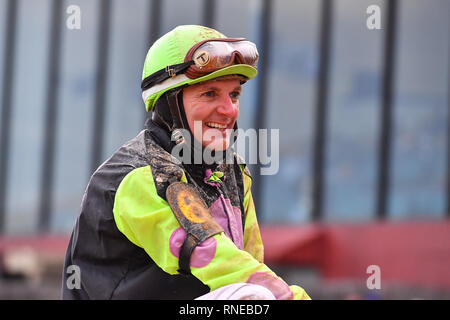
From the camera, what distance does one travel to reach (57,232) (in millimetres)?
18922

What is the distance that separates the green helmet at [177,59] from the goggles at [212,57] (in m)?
0.01

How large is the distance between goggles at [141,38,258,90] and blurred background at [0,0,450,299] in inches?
265

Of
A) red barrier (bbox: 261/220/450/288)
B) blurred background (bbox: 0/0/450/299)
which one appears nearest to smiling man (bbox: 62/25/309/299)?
blurred background (bbox: 0/0/450/299)

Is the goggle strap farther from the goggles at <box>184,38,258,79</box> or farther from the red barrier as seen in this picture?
the red barrier

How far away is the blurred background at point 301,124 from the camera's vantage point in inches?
513

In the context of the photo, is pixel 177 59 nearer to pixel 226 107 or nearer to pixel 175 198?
pixel 226 107

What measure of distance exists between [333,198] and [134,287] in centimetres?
1164

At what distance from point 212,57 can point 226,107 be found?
0.21m

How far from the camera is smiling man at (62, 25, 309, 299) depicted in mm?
2775

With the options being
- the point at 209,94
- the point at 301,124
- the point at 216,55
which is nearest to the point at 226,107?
the point at 209,94

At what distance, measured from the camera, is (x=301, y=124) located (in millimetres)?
14820

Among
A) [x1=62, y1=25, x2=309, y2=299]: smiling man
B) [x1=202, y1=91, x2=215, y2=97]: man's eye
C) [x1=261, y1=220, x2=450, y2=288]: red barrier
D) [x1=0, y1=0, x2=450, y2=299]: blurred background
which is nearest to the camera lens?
[x1=62, y1=25, x2=309, y2=299]: smiling man

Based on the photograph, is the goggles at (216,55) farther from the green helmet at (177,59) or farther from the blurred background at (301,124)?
the blurred background at (301,124)
